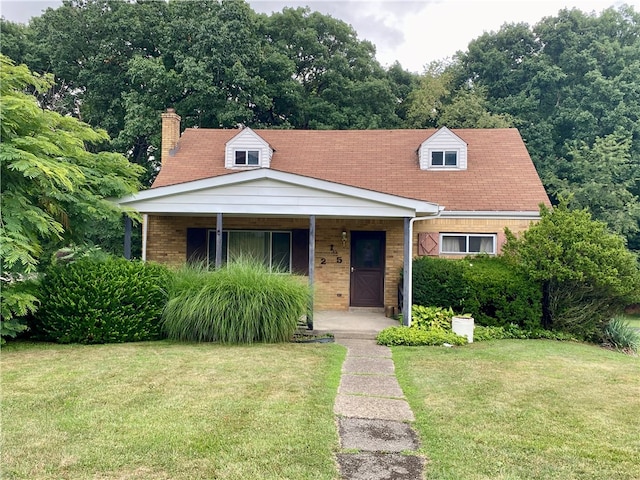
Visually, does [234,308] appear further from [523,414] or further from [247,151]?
[247,151]

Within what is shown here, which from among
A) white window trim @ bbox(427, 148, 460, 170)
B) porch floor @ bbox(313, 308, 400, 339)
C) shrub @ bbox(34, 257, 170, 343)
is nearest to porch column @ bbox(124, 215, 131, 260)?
shrub @ bbox(34, 257, 170, 343)

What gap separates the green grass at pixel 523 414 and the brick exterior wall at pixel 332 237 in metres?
4.80

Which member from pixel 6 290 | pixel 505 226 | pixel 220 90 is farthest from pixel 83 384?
pixel 220 90

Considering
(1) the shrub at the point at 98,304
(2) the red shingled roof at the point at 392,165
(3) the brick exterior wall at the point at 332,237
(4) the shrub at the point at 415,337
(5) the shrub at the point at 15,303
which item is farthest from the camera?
(2) the red shingled roof at the point at 392,165

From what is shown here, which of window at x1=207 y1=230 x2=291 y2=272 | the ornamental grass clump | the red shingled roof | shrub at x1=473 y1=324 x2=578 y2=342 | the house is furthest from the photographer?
the red shingled roof

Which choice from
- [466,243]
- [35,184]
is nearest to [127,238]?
[35,184]

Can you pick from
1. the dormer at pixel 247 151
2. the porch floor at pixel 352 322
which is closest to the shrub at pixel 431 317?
the porch floor at pixel 352 322

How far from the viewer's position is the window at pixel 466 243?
1267cm

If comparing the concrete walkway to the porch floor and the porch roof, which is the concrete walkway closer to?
the porch floor

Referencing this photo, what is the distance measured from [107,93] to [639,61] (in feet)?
92.2

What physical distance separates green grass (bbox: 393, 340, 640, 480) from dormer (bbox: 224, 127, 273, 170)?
28.3 feet

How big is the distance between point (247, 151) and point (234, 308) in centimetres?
773

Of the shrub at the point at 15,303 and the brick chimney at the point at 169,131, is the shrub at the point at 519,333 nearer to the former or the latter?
the shrub at the point at 15,303

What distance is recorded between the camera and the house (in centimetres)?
958
